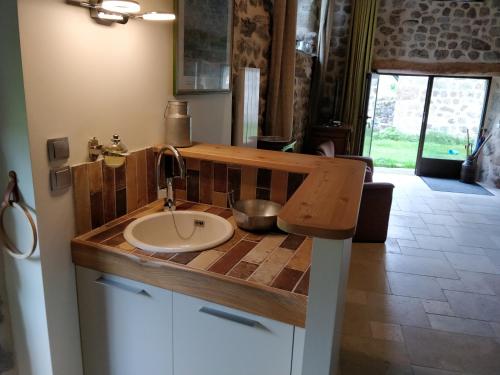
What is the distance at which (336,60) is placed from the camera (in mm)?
6590

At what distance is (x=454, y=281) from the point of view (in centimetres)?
302

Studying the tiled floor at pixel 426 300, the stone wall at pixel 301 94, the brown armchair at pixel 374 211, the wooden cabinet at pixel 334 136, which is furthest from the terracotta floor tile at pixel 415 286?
the wooden cabinet at pixel 334 136

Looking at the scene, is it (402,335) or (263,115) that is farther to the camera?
(263,115)

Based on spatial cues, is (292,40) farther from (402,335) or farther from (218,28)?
(402,335)

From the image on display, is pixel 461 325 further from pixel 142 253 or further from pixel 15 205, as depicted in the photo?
pixel 15 205

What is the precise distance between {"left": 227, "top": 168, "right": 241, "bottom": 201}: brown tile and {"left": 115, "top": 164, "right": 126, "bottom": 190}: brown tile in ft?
1.48

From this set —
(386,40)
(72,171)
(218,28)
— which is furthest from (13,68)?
(386,40)

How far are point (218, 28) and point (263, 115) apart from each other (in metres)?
1.50

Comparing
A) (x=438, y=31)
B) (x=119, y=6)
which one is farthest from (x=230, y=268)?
(x=438, y=31)

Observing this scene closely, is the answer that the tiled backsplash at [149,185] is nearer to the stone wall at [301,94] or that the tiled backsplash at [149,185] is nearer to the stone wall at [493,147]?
the stone wall at [301,94]

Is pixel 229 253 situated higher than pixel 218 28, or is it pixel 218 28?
pixel 218 28

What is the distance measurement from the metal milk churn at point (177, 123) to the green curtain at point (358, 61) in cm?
494

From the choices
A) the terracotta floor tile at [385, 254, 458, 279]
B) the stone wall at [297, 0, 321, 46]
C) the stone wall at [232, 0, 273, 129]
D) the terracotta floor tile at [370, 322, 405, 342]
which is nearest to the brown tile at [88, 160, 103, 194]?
the stone wall at [232, 0, 273, 129]

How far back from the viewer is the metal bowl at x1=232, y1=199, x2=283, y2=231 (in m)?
1.54
